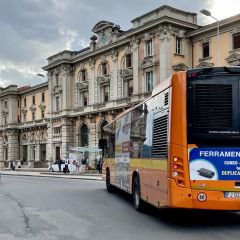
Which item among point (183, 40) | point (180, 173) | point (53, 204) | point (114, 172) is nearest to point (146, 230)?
point (180, 173)

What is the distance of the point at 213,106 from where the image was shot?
33.3 ft

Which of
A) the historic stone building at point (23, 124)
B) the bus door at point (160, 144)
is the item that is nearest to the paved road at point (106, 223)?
the bus door at point (160, 144)

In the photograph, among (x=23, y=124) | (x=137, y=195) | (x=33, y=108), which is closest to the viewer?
(x=137, y=195)

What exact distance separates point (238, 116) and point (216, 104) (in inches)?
19.5

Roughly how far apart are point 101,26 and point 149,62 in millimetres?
11961

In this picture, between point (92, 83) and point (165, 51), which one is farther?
point (92, 83)

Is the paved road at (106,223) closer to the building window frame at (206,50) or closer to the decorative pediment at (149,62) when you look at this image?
the building window frame at (206,50)

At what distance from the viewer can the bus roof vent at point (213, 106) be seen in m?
10.1

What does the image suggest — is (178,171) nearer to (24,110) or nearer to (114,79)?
(114,79)

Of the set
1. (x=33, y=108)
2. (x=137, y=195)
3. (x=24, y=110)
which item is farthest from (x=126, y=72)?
(x=137, y=195)

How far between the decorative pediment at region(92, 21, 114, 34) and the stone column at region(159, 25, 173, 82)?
11.8 meters

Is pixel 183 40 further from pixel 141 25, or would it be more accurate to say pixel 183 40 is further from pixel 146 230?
pixel 146 230

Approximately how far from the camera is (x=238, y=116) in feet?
33.1

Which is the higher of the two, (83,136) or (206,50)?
(206,50)
